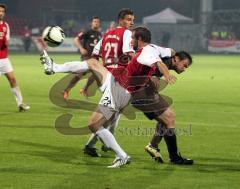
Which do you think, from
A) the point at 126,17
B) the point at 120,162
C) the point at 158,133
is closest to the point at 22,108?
the point at 126,17

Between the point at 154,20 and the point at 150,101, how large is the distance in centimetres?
5605

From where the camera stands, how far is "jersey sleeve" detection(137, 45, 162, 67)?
9398mm

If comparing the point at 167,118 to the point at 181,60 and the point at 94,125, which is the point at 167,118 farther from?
the point at 94,125

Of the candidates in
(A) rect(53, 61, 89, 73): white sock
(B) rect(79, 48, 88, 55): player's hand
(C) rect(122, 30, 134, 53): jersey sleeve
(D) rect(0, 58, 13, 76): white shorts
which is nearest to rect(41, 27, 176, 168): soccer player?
(A) rect(53, 61, 89, 73): white sock

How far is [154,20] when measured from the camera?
65.8 metres

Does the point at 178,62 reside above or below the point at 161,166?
above

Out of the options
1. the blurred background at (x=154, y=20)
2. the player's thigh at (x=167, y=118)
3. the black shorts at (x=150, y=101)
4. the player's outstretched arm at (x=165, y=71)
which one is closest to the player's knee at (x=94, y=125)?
the black shorts at (x=150, y=101)

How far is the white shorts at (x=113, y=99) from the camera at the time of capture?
9930mm

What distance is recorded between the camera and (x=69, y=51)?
193 feet

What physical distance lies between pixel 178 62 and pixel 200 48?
185 ft

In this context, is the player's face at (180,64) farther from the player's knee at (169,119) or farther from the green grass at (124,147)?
the green grass at (124,147)

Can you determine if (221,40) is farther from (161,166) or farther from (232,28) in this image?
(161,166)

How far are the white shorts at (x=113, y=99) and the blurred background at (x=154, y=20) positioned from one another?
4919 centimetres

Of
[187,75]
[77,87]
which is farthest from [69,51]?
[77,87]
